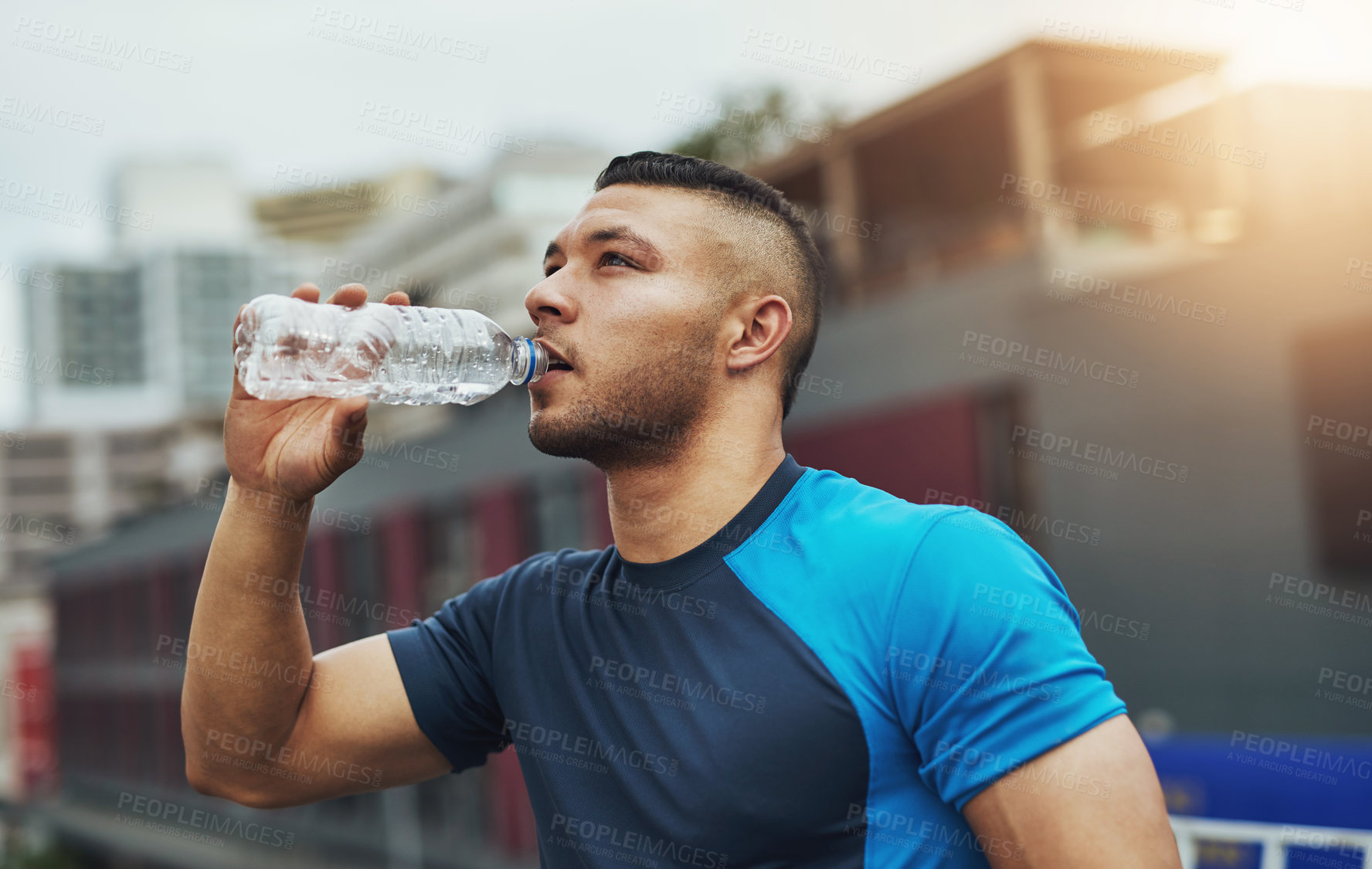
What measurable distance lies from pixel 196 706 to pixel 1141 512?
357 inches

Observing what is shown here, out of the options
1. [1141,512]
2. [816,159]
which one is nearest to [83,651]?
[816,159]

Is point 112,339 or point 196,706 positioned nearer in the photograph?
point 196,706

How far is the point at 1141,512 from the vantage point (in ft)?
32.3

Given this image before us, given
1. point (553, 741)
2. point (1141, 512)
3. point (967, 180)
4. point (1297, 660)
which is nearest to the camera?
point (553, 741)

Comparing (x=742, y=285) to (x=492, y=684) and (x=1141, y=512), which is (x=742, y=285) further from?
(x=1141, y=512)
